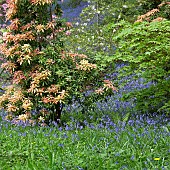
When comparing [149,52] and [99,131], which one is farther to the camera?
[99,131]

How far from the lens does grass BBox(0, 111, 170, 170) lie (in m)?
3.85

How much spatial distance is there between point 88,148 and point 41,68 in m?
2.06

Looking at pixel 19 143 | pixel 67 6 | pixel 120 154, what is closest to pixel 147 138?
pixel 120 154

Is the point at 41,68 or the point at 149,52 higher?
the point at 149,52

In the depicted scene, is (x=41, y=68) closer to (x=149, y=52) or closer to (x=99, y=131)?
(x=99, y=131)

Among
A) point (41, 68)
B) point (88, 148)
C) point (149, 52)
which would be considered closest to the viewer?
point (88, 148)

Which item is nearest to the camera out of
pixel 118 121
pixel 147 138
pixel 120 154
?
pixel 120 154

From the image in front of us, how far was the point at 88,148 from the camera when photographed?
14.9ft

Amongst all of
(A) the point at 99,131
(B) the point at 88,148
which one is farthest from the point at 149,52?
(B) the point at 88,148

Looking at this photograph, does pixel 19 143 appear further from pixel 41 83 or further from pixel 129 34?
pixel 129 34

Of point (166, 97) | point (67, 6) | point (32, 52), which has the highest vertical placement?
point (32, 52)

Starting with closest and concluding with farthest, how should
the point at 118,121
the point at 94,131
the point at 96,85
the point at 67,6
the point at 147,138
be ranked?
the point at 147,138, the point at 94,131, the point at 118,121, the point at 96,85, the point at 67,6

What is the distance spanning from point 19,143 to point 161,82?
2979 mm

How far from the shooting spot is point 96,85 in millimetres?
6340
